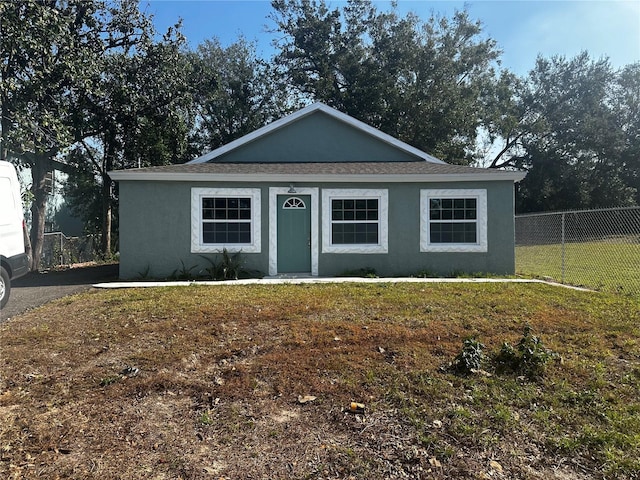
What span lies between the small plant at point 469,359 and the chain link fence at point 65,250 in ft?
46.8

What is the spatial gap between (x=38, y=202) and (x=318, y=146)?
944cm

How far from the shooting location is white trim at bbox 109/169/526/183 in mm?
10055

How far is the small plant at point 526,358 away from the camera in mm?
4020

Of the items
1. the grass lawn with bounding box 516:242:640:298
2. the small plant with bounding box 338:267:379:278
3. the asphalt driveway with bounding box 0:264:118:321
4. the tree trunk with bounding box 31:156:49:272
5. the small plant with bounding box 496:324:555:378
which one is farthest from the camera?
the tree trunk with bounding box 31:156:49:272

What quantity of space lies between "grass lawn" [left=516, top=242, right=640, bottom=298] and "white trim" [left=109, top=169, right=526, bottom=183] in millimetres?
3054

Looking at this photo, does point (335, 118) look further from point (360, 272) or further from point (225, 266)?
point (225, 266)

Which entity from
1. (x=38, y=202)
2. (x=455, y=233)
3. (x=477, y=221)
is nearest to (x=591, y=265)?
(x=477, y=221)

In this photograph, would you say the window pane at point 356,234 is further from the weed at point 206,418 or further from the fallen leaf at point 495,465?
the fallen leaf at point 495,465

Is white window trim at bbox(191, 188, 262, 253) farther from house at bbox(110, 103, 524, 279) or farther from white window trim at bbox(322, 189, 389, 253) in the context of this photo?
white window trim at bbox(322, 189, 389, 253)

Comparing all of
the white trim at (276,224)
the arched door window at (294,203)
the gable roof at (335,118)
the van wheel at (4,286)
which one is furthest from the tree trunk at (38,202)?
the arched door window at (294,203)

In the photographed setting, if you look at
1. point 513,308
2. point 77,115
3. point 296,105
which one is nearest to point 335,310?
point 513,308

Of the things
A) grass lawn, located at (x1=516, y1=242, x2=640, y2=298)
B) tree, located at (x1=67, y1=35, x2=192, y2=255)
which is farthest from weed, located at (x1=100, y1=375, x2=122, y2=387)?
tree, located at (x1=67, y1=35, x2=192, y2=255)

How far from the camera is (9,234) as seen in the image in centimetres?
714

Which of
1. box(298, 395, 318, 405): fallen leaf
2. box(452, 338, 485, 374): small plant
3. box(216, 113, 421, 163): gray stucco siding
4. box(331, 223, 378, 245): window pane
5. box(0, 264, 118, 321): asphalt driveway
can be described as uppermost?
box(216, 113, 421, 163): gray stucco siding
